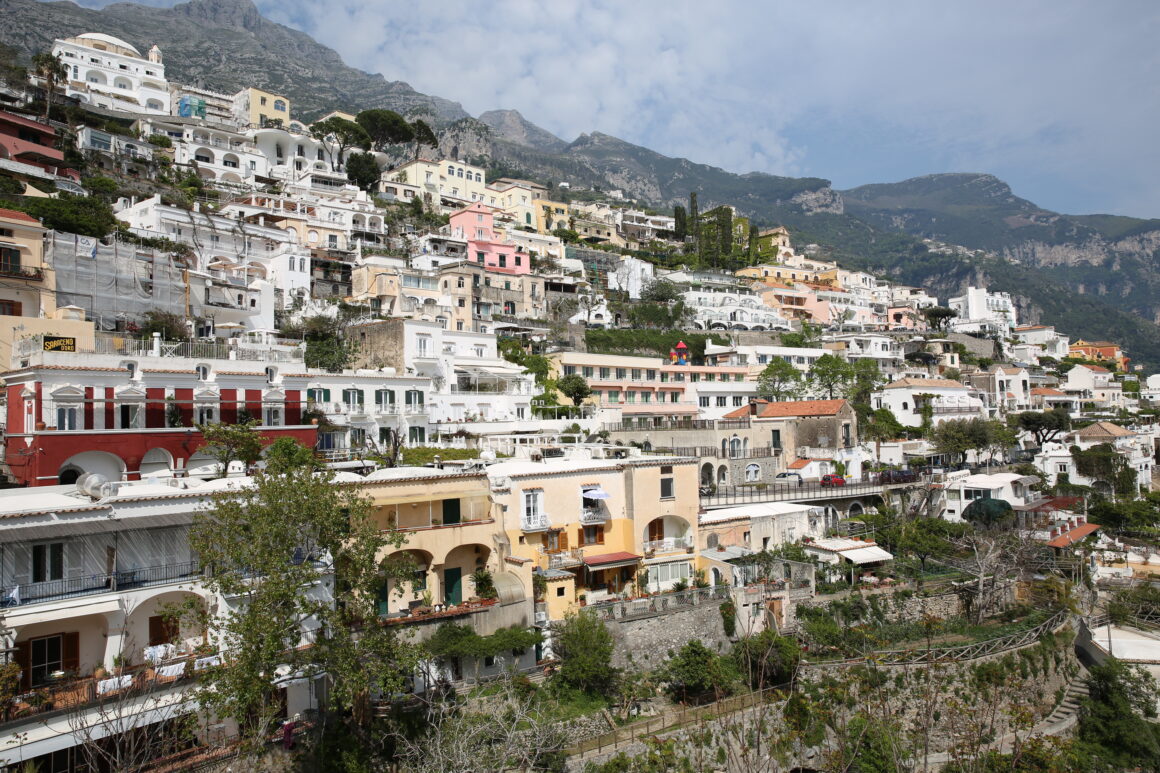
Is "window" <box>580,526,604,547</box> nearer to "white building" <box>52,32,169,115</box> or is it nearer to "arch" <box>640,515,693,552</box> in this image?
"arch" <box>640,515,693,552</box>

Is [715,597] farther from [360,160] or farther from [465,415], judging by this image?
[360,160]

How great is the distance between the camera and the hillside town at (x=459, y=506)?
15266 millimetres

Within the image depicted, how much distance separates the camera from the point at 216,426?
2244 cm

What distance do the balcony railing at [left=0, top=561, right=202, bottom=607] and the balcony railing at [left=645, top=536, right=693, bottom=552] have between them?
14.9 metres

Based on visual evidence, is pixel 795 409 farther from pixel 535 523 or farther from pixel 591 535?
pixel 535 523

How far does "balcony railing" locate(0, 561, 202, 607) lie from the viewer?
14420 mm

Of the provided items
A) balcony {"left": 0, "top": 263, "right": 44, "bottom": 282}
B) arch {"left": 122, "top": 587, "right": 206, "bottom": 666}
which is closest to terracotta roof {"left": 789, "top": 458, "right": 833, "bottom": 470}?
arch {"left": 122, "top": 587, "right": 206, "bottom": 666}

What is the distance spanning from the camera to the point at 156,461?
23484 millimetres

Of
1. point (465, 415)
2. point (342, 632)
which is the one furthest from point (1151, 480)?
point (342, 632)

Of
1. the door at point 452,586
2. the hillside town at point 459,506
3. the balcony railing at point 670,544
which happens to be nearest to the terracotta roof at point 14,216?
the hillside town at point 459,506

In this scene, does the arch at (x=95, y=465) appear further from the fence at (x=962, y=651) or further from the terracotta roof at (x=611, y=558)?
the fence at (x=962, y=651)

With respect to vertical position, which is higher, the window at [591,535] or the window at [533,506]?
the window at [533,506]

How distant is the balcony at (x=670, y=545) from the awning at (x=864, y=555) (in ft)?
24.1

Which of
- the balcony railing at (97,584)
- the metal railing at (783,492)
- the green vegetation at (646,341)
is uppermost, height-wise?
the green vegetation at (646,341)
